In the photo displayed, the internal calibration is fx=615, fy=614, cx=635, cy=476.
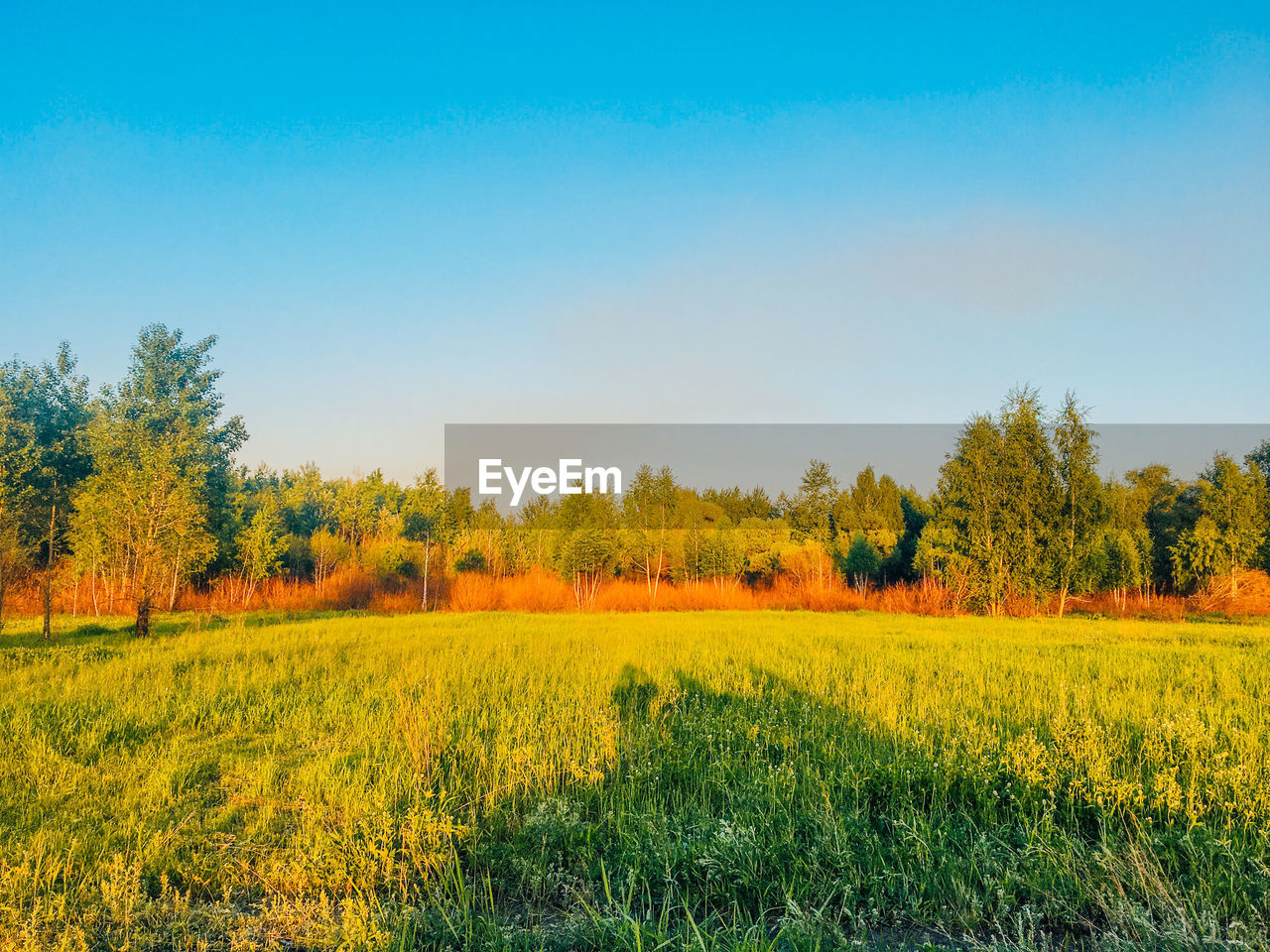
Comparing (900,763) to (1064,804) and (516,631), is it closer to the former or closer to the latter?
(1064,804)

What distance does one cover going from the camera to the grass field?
3.37 m

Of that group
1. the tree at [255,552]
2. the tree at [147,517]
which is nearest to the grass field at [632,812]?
the tree at [147,517]

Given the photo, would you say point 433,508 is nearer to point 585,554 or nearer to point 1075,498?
point 585,554

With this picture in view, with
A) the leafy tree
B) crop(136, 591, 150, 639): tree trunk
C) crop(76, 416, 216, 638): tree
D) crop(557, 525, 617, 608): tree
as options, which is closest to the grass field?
crop(136, 591, 150, 639): tree trunk

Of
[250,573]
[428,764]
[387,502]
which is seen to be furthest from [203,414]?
[428,764]

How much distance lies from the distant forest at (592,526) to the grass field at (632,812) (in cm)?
1228

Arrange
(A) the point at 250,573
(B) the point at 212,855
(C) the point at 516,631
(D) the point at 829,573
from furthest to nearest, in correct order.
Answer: (D) the point at 829,573
(A) the point at 250,573
(C) the point at 516,631
(B) the point at 212,855

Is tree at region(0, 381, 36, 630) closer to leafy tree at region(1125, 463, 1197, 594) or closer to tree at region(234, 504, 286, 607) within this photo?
tree at region(234, 504, 286, 607)

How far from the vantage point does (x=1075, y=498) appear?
25.2 m

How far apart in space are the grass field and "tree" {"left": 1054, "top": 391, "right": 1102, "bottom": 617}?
56.2ft

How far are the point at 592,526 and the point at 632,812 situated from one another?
28.5 metres

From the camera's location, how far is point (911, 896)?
11.7 feet

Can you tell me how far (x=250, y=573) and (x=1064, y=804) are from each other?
32.7 m

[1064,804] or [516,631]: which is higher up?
[1064,804]
